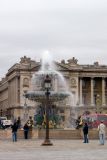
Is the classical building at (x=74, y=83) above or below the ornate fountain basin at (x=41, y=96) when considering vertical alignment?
above

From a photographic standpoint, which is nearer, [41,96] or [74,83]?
[41,96]

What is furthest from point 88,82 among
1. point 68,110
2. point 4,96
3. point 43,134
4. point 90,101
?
point 43,134

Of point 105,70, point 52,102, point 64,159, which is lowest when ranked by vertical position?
point 64,159

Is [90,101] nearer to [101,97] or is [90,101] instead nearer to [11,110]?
[101,97]

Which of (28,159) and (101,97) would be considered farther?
(101,97)

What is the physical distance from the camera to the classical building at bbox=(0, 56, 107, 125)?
142m

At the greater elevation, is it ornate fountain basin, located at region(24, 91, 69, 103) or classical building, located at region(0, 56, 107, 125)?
classical building, located at region(0, 56, 107, 125)

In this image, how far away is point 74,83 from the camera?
14750 centimetres

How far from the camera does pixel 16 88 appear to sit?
481 ft

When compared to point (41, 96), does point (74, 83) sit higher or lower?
higher

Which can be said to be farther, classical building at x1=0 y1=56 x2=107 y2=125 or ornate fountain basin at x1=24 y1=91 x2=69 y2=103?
classical building at x1=0 y1=56 x2=107 y2=125

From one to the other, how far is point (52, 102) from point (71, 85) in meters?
92.4

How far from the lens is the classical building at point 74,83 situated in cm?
14225

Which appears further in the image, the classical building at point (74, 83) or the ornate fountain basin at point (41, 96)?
the classical building at point (74, 83)
